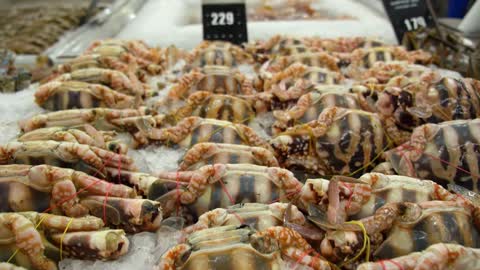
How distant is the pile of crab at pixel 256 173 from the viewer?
1648 millimetres

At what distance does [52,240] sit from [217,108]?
55.7 inches

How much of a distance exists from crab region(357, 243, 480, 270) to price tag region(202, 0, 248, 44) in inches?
121

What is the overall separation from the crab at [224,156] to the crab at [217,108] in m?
0.59

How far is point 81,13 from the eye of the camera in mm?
5746

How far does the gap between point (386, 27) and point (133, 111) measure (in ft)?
10.5

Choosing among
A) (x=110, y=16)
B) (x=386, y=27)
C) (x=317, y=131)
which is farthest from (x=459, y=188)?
(x=110, y=16)

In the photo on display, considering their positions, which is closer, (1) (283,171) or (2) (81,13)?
(1) (283,171)

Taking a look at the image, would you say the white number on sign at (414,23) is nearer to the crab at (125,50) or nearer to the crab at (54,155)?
the crab at (125,50)

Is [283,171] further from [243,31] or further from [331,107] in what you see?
[243,31]

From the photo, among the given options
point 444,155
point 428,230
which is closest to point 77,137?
point 428,230

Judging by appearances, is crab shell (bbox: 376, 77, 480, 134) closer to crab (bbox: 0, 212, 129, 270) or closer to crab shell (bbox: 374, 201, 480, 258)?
crab shell (bbox: 374, 201, 480, 258)

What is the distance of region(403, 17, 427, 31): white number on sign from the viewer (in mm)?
4119

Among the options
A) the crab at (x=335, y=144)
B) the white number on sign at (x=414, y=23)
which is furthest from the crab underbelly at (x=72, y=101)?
the white number on sign at (x=414, y=23)

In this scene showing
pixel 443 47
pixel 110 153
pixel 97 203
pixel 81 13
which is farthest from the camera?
pixel 81 13
